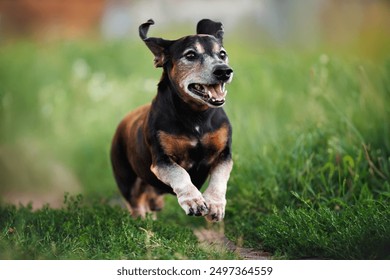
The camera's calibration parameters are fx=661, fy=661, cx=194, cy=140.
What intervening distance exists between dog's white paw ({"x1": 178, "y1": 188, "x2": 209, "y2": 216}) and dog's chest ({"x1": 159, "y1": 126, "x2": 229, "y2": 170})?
406 millimetres

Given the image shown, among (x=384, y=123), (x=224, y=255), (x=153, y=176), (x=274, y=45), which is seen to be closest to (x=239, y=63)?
(x=274, y=45)

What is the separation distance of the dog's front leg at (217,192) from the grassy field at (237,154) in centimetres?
33

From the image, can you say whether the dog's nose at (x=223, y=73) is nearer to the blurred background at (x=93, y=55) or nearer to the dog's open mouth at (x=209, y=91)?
the dog's open mouth at (x=209, y=91)

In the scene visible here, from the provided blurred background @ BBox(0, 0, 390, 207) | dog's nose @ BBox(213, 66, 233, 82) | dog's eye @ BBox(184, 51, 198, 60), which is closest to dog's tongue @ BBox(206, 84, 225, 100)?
dog's nose @ BBox(213, 66, 233, 82)

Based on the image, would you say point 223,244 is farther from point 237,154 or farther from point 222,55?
point 222,55

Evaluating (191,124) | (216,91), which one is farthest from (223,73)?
(191,124)

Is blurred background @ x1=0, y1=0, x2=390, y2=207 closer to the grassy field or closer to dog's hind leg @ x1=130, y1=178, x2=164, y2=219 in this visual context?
the grassy field

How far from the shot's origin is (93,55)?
9352mm

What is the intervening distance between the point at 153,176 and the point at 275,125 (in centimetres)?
240

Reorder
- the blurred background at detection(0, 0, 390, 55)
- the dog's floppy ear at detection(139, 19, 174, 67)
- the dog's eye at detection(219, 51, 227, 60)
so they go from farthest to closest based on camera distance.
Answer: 1. the blurred background at detection(0, 0, 390, 55)
2. the dog's floppy ear at detection(139, 19, 174, 67)
3. the dog's eye at detection(219, 51, 227, 60)

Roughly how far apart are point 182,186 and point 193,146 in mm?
357

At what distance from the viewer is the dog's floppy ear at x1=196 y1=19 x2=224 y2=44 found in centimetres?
447

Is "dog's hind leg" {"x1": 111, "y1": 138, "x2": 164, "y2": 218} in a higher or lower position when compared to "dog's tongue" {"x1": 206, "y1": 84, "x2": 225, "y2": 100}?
lower

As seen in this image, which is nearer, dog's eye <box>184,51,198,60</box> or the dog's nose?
the dog's nose
